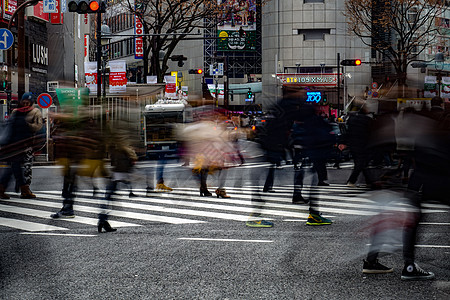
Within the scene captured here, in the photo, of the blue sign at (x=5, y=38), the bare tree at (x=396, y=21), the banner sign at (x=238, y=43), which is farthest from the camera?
the banner sign at (x=238, y=43)

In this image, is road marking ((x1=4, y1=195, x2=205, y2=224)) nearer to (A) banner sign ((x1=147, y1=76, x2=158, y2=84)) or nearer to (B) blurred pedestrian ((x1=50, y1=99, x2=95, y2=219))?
(B) blurred pedestrian ((x1=50, y1=99, x2=95, y2=219))

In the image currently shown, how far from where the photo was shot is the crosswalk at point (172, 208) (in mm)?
9141

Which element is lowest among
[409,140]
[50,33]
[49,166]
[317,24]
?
[49,166]

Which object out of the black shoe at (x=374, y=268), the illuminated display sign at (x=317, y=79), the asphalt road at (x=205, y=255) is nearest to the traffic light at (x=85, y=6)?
the asphalt road at (x=205, y=255)

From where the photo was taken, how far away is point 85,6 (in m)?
17.9

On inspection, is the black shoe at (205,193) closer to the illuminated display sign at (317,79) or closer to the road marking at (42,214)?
the road marking at (42,214)

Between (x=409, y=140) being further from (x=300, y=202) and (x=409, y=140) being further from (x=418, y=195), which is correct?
(x=300, y=202)

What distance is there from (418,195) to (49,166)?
18762 mm

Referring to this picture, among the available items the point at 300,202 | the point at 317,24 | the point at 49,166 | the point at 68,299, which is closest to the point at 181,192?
the point at 300,202

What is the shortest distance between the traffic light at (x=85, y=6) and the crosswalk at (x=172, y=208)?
6519 mm

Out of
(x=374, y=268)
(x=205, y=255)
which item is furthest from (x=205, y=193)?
(x=374, y=268)

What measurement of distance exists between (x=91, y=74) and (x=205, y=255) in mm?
21661

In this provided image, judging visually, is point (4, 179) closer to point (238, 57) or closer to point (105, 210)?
point (105, 210)

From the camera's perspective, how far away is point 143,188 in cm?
1423
